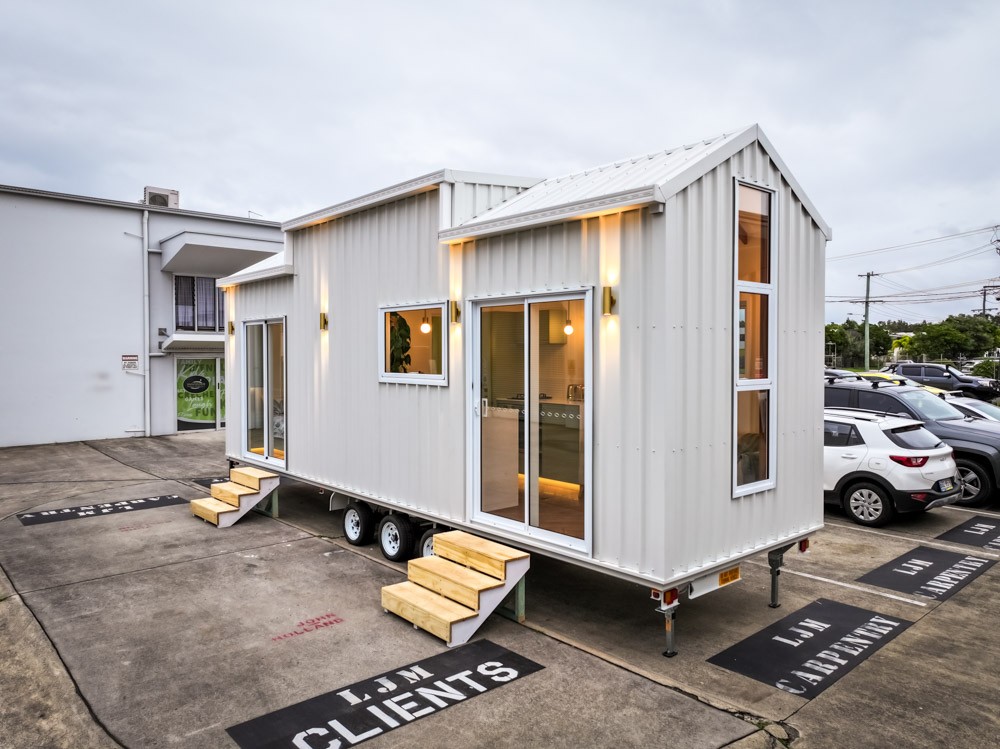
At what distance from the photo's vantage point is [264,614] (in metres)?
5.70

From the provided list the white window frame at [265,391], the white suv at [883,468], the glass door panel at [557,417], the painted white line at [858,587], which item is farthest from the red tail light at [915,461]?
the white window frame at [265,391]

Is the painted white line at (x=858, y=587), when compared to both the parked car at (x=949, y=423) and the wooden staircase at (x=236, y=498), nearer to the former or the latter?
the parked car at (x=949, y=423)

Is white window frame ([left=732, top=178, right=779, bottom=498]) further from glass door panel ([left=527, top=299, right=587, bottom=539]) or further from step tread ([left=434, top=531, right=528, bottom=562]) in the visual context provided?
step tread ([left=434, top=531, right=528, bottom=562])

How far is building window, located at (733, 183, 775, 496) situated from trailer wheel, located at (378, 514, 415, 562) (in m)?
3.48

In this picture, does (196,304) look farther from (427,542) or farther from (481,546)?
(481,546)

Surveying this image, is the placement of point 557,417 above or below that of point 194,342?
below

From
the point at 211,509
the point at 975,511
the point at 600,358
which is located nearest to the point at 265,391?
the point at 211,509

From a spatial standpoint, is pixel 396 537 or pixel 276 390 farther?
pixel 276 390

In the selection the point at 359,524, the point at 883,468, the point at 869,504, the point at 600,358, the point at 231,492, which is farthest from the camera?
the point at 231,492

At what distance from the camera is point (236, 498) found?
884cm

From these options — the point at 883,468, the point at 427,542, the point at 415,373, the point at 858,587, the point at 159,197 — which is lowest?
the point at 858,587

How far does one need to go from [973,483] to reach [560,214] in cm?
862

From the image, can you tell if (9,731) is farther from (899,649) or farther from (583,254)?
(899,649)

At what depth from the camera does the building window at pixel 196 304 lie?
1827 cm
